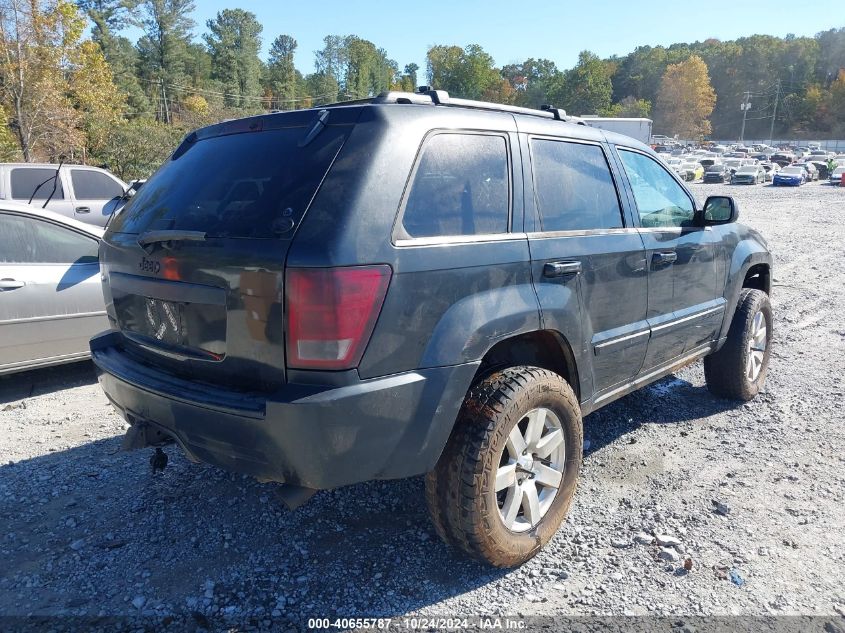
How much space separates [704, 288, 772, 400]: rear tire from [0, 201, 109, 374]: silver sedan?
4832mm

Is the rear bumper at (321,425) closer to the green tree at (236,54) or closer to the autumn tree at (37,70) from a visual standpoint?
the autumn tree at (37,70)

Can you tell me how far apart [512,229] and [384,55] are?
464ft

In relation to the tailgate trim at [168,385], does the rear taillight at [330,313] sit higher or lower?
higher

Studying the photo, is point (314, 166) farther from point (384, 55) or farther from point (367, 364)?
point (384, 55)

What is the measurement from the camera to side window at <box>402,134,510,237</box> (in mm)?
2412

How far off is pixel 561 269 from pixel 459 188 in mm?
622

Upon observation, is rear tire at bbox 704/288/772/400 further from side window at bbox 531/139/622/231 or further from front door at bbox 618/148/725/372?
side window at bbox 531/139/622/231

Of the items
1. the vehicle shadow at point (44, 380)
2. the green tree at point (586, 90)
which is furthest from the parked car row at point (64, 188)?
the green tree at point (586, 90)

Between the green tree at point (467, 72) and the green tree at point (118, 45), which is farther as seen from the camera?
the green tree at point (467, 72)

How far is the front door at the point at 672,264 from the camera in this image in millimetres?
3582

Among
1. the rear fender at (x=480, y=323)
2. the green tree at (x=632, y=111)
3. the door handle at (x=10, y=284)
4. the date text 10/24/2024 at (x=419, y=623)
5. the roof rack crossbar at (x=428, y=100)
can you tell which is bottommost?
the date text 10/24/2024 at (x=419, y=623)

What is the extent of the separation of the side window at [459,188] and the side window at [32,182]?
31.1ft

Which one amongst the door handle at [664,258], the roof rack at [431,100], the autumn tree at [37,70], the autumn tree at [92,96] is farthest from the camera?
the autumn tree at [92,96]

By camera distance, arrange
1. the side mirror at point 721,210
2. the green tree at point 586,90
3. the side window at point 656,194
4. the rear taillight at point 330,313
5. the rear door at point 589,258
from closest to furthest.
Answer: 1. the rear taillight at point 330,313
2. the rear door at point 589,258
3. the side window at point 656,194
4. the side mirror at point 721,210
5. the green tree at point 586,90
